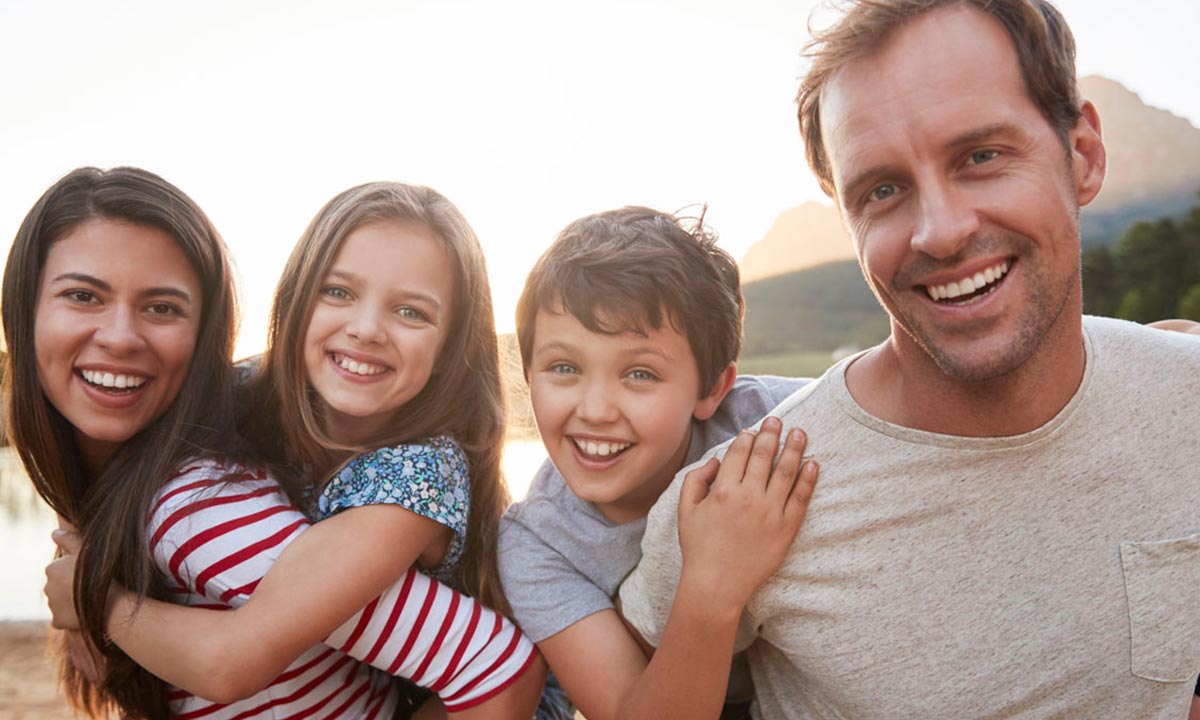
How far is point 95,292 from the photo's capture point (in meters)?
2.34

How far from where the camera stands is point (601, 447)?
2.18m

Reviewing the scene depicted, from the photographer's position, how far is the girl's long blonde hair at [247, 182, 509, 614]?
2537 millimetres

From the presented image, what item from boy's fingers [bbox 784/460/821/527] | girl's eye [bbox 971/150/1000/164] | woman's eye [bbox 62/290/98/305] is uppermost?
girl's eye [bbox 971/150/1000/164]

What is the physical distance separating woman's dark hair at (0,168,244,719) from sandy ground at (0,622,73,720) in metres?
3.46

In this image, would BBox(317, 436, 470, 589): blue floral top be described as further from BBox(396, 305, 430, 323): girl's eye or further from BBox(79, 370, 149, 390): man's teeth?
BBox(79, 370, 149, 390): man's teeth

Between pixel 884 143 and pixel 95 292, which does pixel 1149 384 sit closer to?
pixel 884 143

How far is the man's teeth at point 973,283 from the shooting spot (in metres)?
1.58

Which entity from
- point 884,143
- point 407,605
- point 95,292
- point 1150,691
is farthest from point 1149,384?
point 95,292

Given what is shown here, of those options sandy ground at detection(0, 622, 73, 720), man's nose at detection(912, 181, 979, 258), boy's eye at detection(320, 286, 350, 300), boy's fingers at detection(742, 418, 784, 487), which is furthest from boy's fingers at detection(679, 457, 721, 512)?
sandy ground at detection(0, 622, 73, 720)

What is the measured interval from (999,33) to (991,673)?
137 cm

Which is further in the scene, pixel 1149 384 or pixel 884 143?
pixel 1149 384

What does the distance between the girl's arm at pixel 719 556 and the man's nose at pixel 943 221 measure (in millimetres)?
521

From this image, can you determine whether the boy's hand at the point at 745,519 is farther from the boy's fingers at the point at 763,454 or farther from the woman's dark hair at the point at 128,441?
the woman's dark hair at the point at 128,441

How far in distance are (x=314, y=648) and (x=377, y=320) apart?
1012 millimetres
